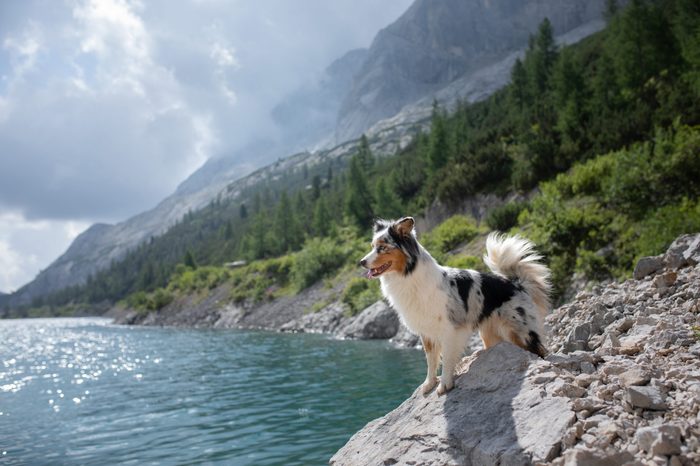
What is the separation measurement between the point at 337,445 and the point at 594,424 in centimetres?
614

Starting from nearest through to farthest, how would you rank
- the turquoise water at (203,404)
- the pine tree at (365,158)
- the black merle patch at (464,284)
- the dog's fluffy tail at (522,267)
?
1. the black merle patch at (464,284)
2. the dog's fluffy tail at (522,267)
3. the turquoise water at (203,404)
4. the pine tree at (365,158)

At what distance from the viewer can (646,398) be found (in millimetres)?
3969

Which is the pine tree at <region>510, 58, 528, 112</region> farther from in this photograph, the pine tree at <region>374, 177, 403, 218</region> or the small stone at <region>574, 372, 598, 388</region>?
the small stone at <region>574, 372, 598, 388</region>

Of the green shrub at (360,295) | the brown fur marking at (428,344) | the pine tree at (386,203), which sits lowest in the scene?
the green shrub at (360,295)

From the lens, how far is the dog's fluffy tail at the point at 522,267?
6.70 metres

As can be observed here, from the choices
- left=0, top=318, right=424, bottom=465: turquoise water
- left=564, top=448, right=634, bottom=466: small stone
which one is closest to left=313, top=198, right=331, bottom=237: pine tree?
left=0, top=318, right=424, bottom=465: turquoise water

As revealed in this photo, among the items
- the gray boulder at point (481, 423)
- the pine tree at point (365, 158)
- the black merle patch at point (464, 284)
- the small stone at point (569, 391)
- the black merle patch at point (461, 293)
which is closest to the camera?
the gray boulder at point (481, 423)

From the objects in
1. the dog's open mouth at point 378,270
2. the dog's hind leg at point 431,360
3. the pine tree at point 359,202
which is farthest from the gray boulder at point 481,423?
the pine tree at point 359,202

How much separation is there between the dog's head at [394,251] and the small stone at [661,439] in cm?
302

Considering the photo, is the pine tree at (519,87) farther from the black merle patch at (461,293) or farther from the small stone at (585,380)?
the small stone at (585,380)

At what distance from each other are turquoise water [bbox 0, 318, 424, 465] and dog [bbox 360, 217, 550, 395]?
13.2 ft

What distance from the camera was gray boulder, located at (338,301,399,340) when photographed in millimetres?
26781

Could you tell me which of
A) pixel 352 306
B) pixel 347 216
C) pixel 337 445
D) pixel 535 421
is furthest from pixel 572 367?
pixel 347 216

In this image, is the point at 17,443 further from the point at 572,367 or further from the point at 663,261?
the point at 663,261
